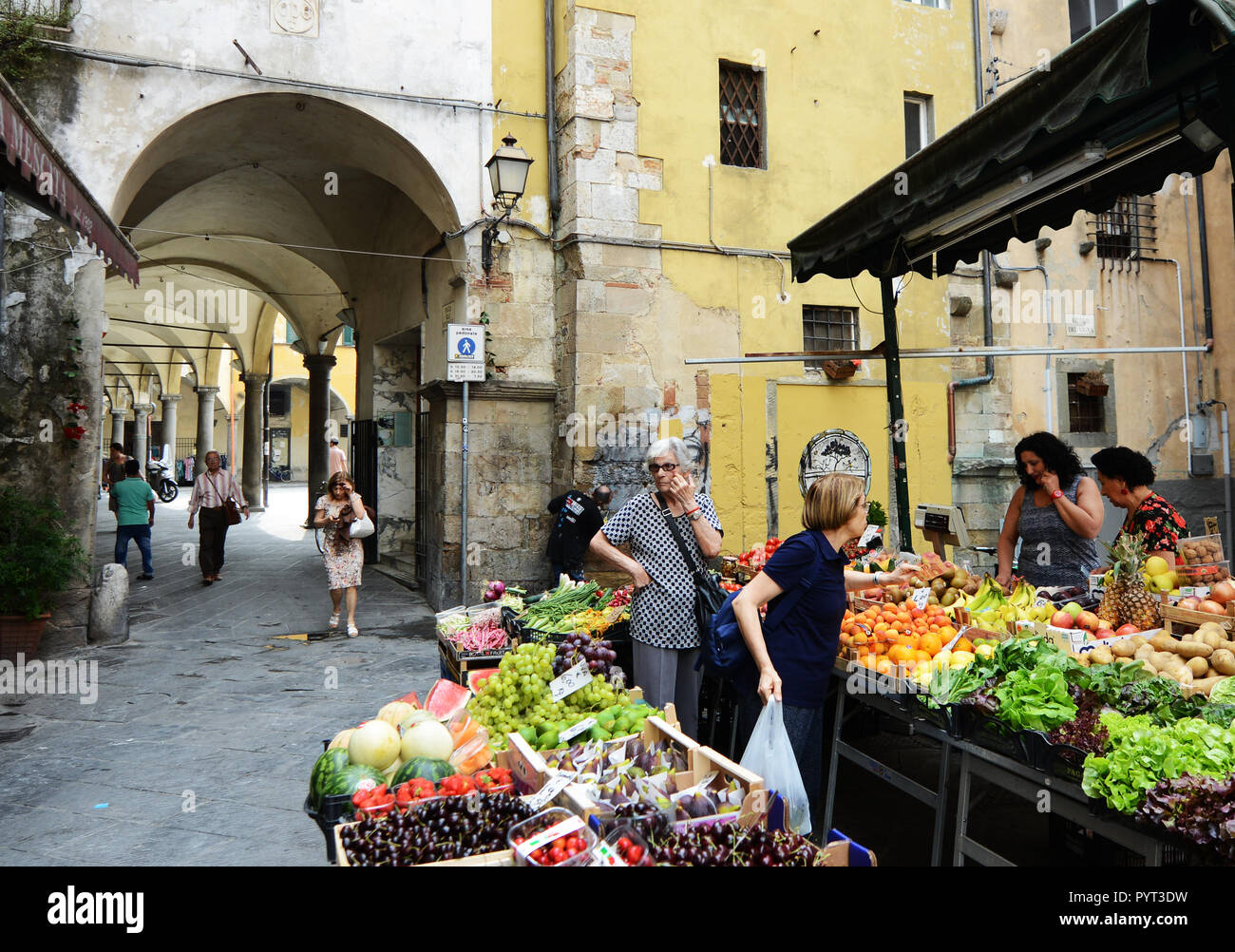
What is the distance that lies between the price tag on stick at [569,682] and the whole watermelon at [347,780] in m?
0.74

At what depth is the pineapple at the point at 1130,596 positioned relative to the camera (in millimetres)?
3834

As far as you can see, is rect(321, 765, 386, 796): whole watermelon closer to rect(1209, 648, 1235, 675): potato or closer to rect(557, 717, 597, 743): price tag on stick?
rect(557, 717, 597, 743): price tag on stick

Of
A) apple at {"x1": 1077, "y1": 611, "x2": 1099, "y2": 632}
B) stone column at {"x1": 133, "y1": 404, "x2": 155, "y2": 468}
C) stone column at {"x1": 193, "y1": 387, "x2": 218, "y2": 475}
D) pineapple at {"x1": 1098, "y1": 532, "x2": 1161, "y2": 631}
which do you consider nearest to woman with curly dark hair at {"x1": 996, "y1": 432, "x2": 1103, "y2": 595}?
pineapple at {"x1": 1098, "y1": 532, "x2": 1161, "y2": 631}

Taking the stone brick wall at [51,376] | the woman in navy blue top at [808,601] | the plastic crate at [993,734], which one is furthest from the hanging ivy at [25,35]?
the plastic crate at [993,734]

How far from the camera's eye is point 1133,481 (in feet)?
16.0

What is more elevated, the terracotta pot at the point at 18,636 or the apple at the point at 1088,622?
the apple at the point at 1088,622

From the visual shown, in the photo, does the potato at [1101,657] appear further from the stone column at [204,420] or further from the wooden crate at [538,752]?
the stone column at [204,420]

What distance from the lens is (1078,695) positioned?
287 centimetres

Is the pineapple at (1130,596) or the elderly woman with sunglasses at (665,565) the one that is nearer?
the pineapple at (1130,596)

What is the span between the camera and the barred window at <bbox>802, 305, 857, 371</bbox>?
10539mm

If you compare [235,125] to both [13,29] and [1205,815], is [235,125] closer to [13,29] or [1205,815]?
[13,29]

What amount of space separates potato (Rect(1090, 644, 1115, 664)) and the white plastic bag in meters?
1.40

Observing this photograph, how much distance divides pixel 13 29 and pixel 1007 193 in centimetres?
849
